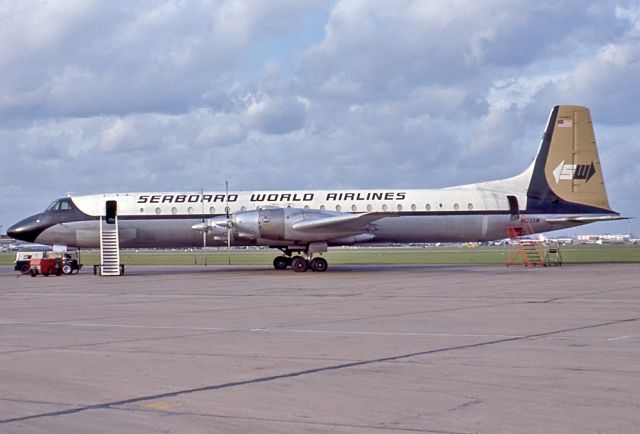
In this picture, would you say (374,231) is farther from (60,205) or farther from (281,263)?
(60,205)

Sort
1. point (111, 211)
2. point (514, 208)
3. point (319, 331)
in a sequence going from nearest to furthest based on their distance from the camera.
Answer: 1. point (319, 331)
2. point (111, 211)
3. point (514, 208)

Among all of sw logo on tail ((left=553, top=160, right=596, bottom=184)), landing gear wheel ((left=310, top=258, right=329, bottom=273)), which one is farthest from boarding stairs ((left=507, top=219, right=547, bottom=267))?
landing gear wheel ((left=310, top=258, right=329, bottom=273))

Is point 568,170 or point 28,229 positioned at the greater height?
point 568,170

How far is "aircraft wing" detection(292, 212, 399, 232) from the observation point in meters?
35.6

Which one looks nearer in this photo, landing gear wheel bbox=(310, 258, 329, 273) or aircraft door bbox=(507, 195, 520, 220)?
landing gear wheel bbox=(310, 258, 329, 273)

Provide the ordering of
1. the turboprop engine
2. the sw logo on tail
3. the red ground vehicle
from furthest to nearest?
the sw logo on tail → the red ground vehicle → the turboprop engine

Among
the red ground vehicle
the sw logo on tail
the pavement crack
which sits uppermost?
the sw logo on tail

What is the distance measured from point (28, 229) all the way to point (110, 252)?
Answer: 4.97 meters

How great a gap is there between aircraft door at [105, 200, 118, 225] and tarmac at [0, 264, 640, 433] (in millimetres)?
18643

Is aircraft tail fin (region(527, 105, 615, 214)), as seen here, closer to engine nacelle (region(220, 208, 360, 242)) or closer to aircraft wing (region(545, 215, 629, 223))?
aircraft wing (region(545, 215, 629, 223))

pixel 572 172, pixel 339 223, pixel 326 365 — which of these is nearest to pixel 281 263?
pixel 339 223

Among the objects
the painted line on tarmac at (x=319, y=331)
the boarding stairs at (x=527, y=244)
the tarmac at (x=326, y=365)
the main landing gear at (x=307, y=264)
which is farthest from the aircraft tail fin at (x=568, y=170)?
the painted line on tarmac at (x=319, y=331)

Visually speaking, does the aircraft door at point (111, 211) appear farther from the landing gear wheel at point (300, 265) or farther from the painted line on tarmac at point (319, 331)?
the painted line on tarmac at point (319, 331)

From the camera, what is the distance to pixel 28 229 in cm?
4100
